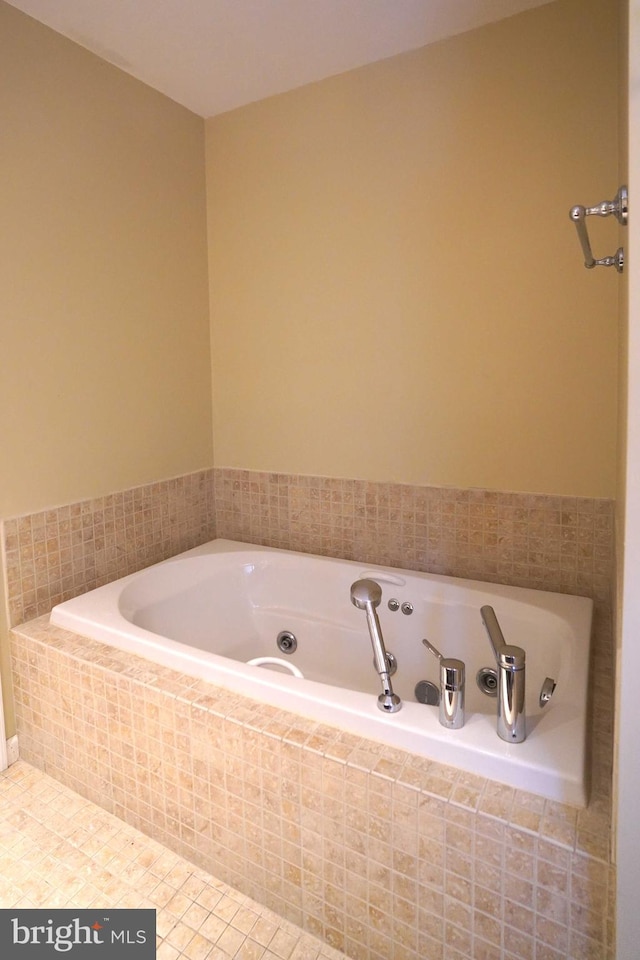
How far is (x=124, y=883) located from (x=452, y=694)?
1.02 metres

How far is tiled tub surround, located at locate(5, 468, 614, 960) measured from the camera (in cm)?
108

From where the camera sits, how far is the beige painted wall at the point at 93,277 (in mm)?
1855

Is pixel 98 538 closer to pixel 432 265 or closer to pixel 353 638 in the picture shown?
pixel 353 638

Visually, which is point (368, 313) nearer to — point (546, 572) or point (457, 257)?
point (457, 257)

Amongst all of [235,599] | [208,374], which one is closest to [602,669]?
[235,599]


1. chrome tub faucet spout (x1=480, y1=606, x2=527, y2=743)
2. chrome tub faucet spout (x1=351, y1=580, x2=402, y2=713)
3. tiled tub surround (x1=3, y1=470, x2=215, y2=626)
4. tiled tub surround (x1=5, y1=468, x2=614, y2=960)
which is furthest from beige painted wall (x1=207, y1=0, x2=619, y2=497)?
chrome tub faucet spout (x1=480, y1=606, x2=527, y2=743)

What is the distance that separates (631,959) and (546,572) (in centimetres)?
124

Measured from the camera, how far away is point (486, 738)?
1213mm

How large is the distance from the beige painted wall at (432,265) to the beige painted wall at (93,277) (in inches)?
8.6

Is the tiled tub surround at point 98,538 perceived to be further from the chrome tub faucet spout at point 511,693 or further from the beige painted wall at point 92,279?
the chrome tub faucet spout at point 511,693

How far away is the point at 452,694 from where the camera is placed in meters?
1.24

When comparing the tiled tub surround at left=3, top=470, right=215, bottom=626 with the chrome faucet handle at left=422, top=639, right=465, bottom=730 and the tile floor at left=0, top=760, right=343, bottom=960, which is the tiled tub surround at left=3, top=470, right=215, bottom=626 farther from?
the chrome faucet handle at left=422, top=639, right=465, bottom=730

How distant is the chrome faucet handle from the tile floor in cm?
62

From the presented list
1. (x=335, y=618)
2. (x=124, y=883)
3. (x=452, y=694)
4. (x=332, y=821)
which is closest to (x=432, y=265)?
(x=335, y=618)
